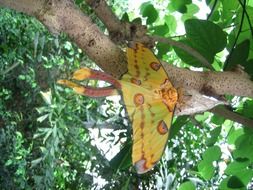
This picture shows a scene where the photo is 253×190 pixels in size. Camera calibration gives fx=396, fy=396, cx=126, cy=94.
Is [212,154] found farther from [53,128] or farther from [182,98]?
[53,128]

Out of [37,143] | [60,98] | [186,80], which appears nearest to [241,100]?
[186,80]

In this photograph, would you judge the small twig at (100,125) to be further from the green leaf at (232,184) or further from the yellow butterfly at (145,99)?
the yellow butterfly at (145,99)

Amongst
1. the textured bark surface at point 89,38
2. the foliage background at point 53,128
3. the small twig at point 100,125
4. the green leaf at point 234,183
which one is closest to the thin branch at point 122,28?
the textured bark surface at point 89,38

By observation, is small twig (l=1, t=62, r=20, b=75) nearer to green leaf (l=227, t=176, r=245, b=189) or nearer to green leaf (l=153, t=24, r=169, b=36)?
green leaf (l=153, t=24, r=169, b=36)

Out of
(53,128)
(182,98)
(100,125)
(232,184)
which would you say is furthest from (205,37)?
(100,125)

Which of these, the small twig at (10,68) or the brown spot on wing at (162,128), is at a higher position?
the small twig at (10,68)

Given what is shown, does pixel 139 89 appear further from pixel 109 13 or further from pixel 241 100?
pixel 241 100
